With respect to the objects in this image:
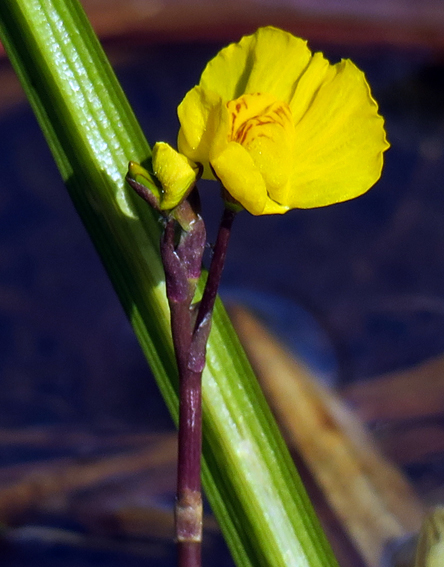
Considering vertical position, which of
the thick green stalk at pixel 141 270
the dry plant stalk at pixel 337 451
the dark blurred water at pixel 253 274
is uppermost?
the thick green stalk at pixel 141 270

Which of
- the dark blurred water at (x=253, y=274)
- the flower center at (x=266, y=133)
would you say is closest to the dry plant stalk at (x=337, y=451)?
the dark blurred water at (x=253, y=274)

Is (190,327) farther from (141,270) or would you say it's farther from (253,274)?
(253,274)

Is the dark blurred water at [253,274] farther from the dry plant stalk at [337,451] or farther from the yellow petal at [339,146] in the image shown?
the yellow petal at [339,146]

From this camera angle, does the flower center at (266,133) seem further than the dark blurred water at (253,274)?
No

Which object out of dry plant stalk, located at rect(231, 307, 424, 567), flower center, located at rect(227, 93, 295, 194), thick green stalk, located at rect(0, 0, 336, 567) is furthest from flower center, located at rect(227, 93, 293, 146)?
dry plant stalk, located at rect(231, 307, 424, 567)

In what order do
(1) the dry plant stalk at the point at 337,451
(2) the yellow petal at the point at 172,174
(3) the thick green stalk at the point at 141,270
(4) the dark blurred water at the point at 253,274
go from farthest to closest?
(4) the dark blurred water at the point at 253,274 → (1) the dry plant stalk at the point at 337,451 → (3) the thick green stalk at the point at 141,270 → (2) the yellow petal at the point at 172,174

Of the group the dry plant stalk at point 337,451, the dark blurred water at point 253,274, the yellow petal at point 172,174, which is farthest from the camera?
the dark blurred water at point 253,274

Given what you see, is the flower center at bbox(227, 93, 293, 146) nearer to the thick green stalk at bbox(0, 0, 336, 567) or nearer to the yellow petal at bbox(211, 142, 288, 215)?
the yellow petal at bbox(211, 142, 288, 215)
